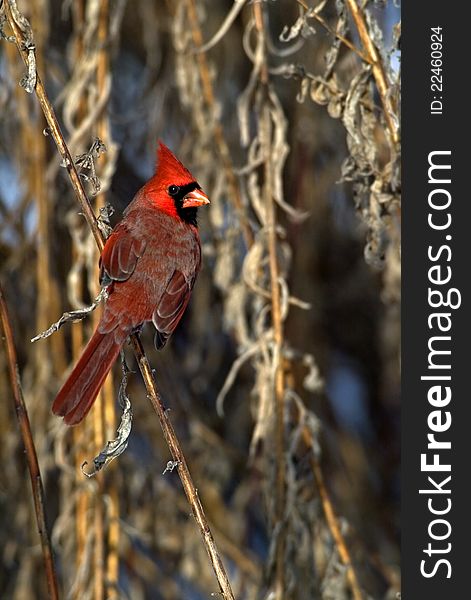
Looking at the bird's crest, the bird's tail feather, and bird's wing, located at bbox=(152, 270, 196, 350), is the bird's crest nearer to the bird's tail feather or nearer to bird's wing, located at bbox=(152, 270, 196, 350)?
bird's wing, located at bbox=(152, 270, 196, 350)

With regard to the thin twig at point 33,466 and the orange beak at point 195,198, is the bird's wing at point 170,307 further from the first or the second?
the thin twig at point 33,466

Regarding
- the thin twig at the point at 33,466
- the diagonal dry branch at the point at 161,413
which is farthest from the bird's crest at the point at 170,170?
the thin twig at the point at 33,466

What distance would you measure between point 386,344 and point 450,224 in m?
1.72

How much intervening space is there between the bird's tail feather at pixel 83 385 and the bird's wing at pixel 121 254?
19cm

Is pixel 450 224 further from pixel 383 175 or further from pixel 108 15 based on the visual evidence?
pixel 108 15

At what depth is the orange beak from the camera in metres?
2.47

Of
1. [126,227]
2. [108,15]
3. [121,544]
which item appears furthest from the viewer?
[121,544]

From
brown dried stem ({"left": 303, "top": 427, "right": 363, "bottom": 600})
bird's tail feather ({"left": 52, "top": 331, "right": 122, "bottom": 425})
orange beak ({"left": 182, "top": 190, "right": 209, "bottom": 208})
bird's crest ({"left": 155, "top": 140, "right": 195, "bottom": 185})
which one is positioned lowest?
brown dried stem ({"left": 303, "top": 427, "right": 363, "bottom": 600})

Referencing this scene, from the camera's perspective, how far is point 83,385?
6.54 feet

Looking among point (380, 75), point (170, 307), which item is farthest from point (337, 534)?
point (380, 75)

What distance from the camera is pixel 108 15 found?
8.83 feet

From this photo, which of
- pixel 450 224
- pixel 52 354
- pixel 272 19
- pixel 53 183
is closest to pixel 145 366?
pixel 450 224

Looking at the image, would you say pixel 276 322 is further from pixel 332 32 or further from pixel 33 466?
pixel 33 466

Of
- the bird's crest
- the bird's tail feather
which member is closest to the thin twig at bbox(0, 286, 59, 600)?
the bird's tail feather
